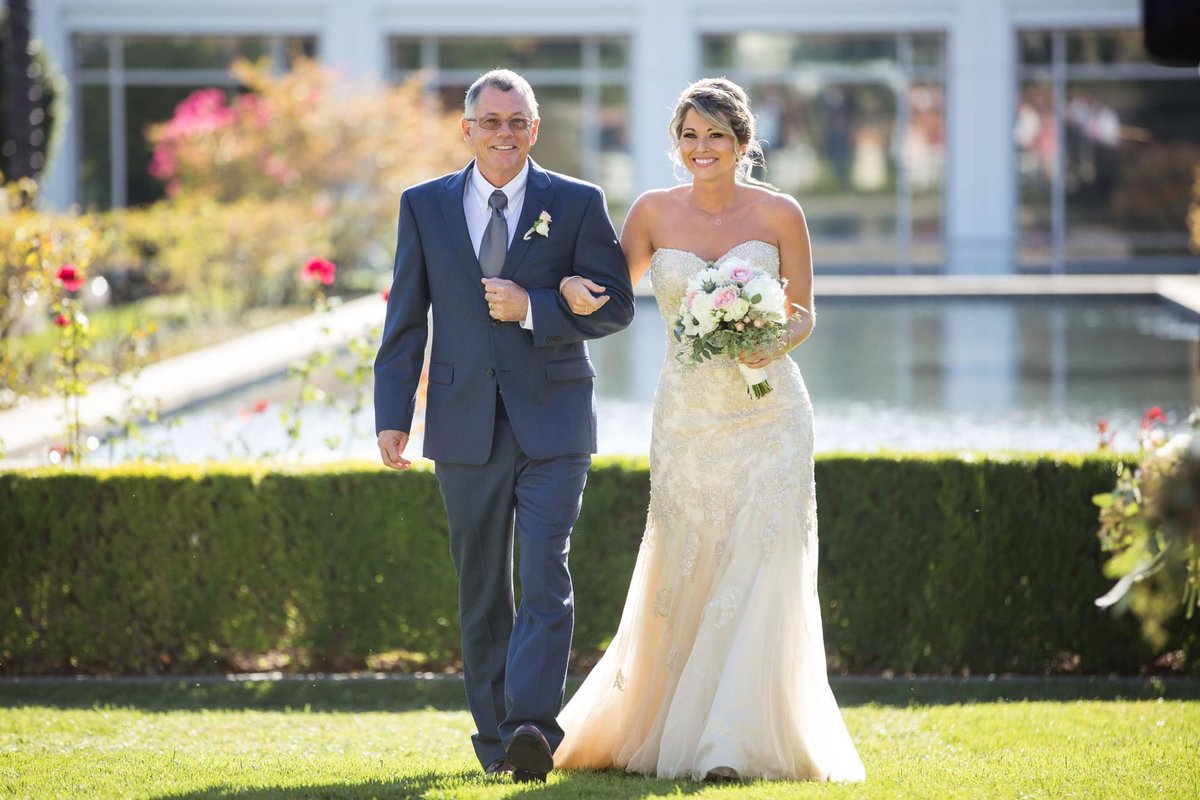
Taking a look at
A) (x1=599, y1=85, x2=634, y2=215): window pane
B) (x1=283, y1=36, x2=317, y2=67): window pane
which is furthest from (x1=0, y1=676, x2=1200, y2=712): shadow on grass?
(x1=283, y1=36, x2=317, y2=67): window pane

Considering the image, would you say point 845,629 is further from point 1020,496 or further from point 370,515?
point 370,515

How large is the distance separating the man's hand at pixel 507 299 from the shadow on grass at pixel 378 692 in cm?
220

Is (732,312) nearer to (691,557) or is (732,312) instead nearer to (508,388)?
(508,388)

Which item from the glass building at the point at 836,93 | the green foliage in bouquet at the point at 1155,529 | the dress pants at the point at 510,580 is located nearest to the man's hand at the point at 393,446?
the dress pants at the point at 510,580

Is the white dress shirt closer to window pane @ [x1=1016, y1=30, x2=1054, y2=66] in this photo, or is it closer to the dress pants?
the dress pants

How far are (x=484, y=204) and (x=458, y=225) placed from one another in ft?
0.40

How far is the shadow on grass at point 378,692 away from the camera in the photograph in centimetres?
612

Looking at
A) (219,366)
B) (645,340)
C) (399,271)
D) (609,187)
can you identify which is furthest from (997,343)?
(399,271)

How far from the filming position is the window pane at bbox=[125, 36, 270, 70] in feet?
83.1

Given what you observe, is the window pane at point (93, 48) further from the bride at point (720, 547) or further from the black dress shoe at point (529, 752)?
the black dress shoe at point (529, 752)

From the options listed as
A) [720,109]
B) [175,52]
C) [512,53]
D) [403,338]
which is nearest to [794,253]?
[720,109]

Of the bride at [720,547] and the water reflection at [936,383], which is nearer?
the bride at [720,547]

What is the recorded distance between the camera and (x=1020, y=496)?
6426 mm

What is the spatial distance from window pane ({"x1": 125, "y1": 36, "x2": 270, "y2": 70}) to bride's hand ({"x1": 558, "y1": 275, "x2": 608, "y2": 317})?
73.3 feet
